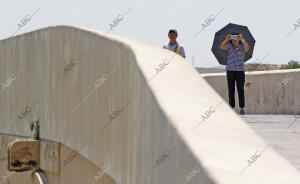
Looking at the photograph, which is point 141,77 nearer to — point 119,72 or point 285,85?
point 119,72

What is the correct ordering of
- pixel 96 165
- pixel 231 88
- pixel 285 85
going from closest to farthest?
1. pixel 96 165
2. pixel 231 88
3. pixel 285 85

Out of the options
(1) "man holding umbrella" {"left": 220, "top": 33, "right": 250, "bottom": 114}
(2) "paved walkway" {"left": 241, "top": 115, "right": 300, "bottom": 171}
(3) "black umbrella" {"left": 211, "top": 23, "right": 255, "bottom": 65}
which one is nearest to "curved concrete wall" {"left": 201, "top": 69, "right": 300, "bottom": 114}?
(3) "black umbrella" {"left": 211, "top": 23, "right": 255, "bottom": 65}

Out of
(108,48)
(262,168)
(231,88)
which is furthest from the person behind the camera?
(231,88)

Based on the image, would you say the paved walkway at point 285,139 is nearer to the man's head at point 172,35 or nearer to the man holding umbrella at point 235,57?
the man holding umbrella at point 235,57

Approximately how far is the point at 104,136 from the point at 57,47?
2.73 m

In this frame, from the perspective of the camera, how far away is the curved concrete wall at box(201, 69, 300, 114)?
44.4 ft

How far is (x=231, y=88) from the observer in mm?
10445

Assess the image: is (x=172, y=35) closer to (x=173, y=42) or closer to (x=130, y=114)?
(x=173, y=42)

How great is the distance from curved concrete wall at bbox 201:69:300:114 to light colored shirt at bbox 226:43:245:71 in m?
3.61

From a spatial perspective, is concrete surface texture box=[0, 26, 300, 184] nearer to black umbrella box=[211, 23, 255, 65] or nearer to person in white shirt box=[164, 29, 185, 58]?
person in white shirt box=[164, 29, 185, 58]

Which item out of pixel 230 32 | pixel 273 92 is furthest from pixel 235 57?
pixel 273 92

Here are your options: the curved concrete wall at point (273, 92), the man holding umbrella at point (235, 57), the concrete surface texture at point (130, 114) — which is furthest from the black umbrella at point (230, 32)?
the concrete surface texture at point (130, 114)

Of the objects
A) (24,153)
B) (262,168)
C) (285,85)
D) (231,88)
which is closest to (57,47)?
(24,153)

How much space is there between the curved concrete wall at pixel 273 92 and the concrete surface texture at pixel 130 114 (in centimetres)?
676
